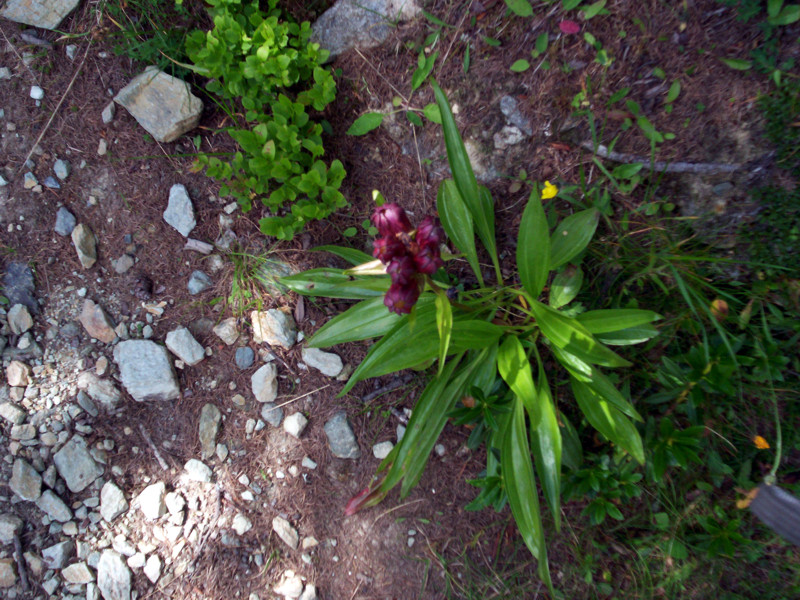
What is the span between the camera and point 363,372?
189cm

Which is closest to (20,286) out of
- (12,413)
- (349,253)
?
(12,413)

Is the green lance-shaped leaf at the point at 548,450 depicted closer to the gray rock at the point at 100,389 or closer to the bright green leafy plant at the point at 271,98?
the bright green leafy plant at the point at 271,98

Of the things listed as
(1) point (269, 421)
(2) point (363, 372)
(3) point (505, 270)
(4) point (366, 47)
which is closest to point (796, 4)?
(3) point (505, 270)

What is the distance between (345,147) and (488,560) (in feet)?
7.17

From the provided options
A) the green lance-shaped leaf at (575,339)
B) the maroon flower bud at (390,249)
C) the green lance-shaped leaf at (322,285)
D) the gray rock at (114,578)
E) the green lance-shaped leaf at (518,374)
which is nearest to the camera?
the maroon flower bud at (390,249)

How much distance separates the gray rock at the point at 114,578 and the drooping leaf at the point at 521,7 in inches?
128

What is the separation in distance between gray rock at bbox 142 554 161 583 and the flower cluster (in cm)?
216

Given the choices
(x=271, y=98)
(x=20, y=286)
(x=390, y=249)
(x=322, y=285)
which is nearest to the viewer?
(x=390, y=249)

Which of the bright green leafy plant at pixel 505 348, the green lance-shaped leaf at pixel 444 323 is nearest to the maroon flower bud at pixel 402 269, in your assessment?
the green lance-shaped leaf at pixel 444 323

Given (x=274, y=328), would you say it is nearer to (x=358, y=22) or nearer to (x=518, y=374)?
(x=518, y=374)

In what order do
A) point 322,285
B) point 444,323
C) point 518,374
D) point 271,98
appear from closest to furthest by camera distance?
point 444,323
point 518,374
point 322,285
point 271,98

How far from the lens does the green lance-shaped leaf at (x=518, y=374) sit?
6.08ft

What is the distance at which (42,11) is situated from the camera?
2.73 metres

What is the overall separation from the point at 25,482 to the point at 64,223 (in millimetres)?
1372
